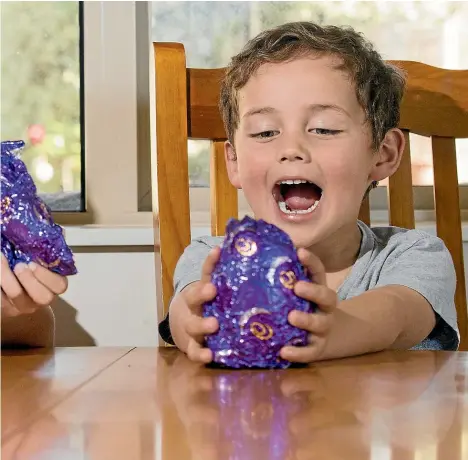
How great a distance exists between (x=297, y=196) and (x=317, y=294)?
1.43 ft

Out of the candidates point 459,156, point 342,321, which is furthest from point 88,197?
point 342,321

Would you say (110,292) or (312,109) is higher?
(312,109)

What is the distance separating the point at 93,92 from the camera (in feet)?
5.50

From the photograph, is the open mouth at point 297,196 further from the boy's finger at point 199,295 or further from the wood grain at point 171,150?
the boy's finger at point 199,295

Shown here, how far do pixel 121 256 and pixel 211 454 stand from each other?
1.21m

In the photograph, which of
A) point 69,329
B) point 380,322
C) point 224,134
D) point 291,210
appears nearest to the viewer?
point 380,322

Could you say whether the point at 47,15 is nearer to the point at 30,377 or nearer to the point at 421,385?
the point at 30,377

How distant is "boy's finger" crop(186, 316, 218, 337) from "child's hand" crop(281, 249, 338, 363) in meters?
0.06

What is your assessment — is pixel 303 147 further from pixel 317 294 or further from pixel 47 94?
pixel 47 94

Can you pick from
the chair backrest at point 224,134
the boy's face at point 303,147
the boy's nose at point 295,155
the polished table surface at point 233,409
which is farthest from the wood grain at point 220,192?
the polished table surface at point 233,409

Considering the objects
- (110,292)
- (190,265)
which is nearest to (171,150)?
(190,265)

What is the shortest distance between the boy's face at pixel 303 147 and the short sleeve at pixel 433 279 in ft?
0.33

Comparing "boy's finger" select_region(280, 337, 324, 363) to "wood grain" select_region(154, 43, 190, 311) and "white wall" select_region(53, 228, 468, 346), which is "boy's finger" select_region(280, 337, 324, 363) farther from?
"white wall" select_region(53, 228, 468, 346)

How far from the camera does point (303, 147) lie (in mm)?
966
